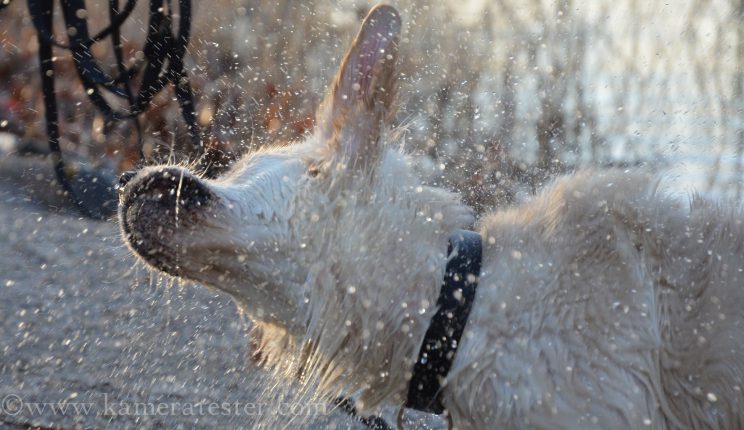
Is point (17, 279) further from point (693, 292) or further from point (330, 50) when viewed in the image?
point (693, 292)

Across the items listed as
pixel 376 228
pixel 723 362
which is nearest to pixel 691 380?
pixel 723 362

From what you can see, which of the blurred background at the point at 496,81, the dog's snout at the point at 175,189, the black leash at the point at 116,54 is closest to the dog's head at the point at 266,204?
the dog's snout at the point at 175,189

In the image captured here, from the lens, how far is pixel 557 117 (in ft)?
28.0

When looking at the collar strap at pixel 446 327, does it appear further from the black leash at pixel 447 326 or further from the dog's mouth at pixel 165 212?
the dog's mouth at pixel 165 212

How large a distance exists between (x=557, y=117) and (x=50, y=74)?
5.37 meters

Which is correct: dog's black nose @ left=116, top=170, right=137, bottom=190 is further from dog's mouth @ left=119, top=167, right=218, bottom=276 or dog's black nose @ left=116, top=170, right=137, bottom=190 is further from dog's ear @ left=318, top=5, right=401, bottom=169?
dog's ear @ left=318, top=5, right=401, bottom=169

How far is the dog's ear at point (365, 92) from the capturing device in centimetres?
241

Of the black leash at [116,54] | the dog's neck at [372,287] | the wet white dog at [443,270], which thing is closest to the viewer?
the wet white dog at [443,270]

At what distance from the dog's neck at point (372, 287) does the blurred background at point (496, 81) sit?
478 centimetres

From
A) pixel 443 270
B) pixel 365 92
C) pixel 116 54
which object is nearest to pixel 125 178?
pixel 365 92

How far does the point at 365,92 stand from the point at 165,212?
2.11ft

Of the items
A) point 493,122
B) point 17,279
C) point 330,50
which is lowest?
point 17,279

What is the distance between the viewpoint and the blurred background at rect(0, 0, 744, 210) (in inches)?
310

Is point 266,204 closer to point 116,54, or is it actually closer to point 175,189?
point 175,189
